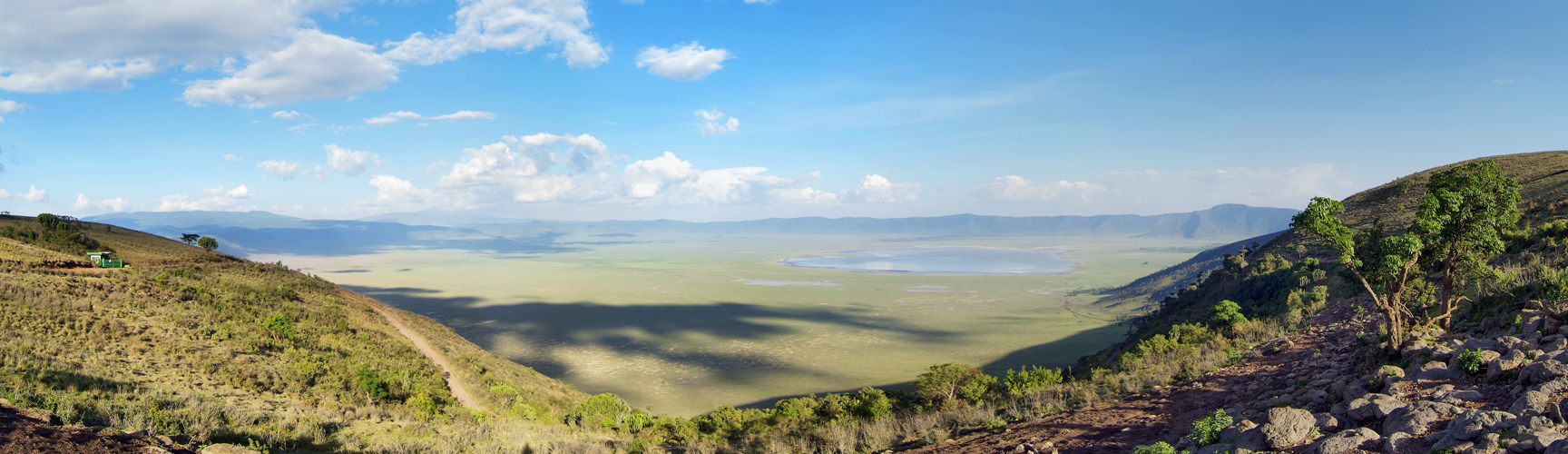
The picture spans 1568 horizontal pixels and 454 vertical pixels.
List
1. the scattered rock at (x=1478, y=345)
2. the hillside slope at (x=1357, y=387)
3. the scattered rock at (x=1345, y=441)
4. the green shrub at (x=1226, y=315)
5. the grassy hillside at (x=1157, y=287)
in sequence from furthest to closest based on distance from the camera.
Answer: the grassy hillside at (x=1157, y=287) → the green shrub at (x=1226, y=315) → the scattered rock at (x=1478, y=345) → the scattered rock at (x=1345, y=441) → the hillside slope at (x=1357, y=387)

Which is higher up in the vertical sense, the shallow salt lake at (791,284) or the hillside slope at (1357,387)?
the hillside slope at (1357,387)

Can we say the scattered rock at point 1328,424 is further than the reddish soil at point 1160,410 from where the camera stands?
No

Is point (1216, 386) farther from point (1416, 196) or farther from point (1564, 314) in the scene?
point (1416, 196)

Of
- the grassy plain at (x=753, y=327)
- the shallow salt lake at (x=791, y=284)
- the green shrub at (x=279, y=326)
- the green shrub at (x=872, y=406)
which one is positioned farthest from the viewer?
the shallow salt lake at (x=791, y=284)

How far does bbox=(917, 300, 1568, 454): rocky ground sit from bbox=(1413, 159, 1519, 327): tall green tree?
1279mm

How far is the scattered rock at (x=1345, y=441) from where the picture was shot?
837 cm

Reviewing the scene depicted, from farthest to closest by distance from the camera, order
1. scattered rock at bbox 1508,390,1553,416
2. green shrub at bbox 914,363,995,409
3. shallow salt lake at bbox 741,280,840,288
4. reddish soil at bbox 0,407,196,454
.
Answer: shallow salt lake at bbox 741,280,840,288 → green shrub at bbox 914,363,995,409 → reddish soil at bbox 0,407,196,454 → scattered rock at bbox 1508,390,1553,416

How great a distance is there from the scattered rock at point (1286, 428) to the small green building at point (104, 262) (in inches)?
1802

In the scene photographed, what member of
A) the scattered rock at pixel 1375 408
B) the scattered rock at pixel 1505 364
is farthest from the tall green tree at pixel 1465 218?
the scattered rock at pixel 1375 408

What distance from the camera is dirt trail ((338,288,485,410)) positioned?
84.6 feet

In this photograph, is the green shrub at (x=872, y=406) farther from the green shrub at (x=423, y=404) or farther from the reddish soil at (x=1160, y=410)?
the green shrub at (x=423, y=404)

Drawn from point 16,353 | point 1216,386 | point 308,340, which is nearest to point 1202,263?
point 1216,386

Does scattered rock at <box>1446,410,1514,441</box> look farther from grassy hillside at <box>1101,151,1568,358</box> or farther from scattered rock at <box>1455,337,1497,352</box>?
grassy hillside at <box>1101,151,1568,358</box>

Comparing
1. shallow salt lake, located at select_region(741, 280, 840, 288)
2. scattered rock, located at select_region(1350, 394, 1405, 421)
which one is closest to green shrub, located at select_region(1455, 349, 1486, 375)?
scattered rock, located at select_region(1350, 394, 1405, 421)
